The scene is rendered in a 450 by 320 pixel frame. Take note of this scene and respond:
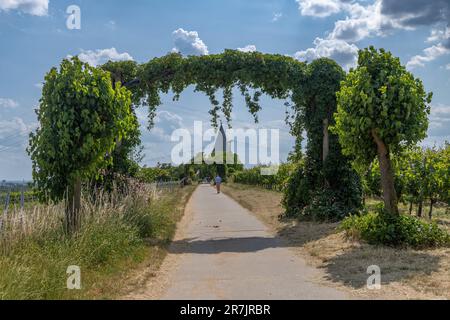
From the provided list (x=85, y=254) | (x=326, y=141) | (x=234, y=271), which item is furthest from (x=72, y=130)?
(x=326, y=141)

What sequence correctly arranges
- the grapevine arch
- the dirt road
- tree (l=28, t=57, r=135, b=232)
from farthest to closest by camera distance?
the grapevine arch < tree (l=28, t=57, r=135, b=232) < the dirt road

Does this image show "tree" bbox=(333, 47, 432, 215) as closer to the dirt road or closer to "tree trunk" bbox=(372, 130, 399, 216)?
"tree trunk" bbox=(372, 130, 399, 216)

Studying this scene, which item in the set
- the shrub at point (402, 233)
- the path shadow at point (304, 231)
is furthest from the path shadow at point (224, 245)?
the shrub at point (402, 233)

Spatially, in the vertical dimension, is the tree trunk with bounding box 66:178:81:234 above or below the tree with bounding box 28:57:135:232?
below

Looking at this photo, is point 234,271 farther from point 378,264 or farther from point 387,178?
point 387,178

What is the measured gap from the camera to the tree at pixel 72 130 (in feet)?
30.0

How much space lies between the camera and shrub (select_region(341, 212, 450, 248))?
9766 millimetres

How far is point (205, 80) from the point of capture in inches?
577

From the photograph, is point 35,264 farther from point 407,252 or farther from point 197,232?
point 197,232

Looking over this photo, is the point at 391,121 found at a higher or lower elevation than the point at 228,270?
higher

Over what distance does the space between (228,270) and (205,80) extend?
24.6 ft

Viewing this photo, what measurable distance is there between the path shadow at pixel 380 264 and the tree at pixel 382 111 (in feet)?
5.59

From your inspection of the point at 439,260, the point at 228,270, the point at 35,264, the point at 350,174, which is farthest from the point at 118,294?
the point at 350,174

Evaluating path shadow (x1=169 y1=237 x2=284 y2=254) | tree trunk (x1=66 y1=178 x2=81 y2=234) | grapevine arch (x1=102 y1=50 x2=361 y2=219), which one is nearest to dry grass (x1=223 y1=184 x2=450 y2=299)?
path shadow (x1=169 y1=237 x2=284 y2=254)
